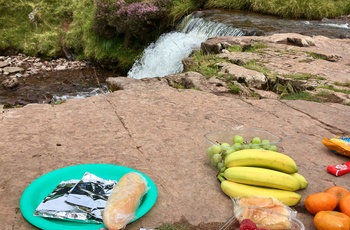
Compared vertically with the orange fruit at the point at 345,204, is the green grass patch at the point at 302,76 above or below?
below

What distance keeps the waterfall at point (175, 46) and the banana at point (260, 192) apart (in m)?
6.71

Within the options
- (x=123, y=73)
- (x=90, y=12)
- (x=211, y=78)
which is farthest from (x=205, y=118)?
(x=90, y=12)

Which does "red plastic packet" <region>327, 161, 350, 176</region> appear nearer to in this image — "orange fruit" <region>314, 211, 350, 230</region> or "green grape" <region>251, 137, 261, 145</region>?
"green grape" <region>251, 137, 261, 145</region>

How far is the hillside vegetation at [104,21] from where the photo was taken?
1131 cm

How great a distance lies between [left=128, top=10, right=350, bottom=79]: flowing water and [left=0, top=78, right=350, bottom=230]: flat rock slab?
4900 mm

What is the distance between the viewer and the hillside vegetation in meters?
11.3

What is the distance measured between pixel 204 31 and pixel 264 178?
8218mm

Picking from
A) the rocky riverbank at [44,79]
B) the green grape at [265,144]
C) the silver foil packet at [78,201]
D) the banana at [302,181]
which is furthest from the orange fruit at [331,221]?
the rocky riverbank at [44,79]

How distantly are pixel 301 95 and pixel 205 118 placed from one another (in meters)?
1.78

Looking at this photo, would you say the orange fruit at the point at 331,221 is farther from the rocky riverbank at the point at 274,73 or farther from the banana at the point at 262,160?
the rocky riverbank at the point at 274,73

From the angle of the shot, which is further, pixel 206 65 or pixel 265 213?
pixel 206 65

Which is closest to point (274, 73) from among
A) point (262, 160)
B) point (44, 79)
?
point (262, 160)

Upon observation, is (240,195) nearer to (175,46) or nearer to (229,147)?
(229,147)

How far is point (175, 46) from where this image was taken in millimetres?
10109
